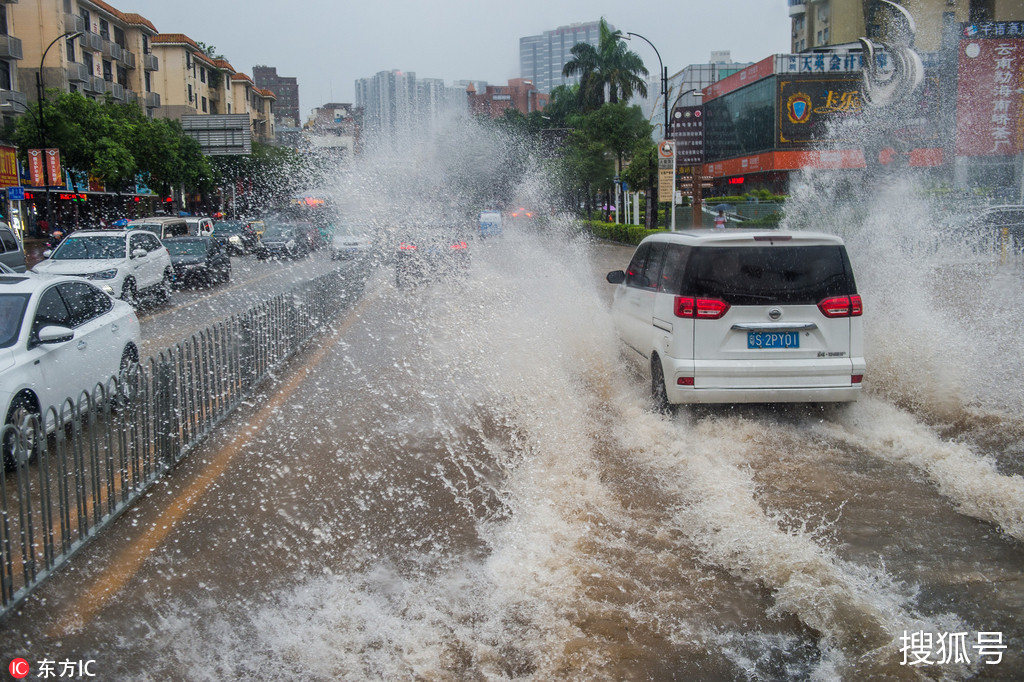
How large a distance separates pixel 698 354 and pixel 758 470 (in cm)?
121

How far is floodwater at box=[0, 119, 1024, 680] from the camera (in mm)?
3701

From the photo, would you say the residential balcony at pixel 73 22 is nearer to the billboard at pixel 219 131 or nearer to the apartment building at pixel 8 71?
the apartment building at pixel 8 71

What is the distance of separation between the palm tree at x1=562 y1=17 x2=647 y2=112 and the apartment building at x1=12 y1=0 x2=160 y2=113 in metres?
30.9

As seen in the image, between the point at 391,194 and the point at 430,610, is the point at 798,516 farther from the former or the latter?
the point at 391,194

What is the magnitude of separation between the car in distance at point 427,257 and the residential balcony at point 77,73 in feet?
119

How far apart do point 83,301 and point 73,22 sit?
175ft

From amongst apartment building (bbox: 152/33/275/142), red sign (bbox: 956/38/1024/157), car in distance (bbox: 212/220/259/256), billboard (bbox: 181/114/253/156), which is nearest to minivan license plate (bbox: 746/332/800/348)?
red sign (bbox: 956/38/1024/157)

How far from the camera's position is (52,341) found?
22.2 feet

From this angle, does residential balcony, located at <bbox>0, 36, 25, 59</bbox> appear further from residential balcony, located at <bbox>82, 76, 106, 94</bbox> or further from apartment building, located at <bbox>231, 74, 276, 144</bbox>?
apartment building, located at <bbox>231, 74, 276, 144</bbox>

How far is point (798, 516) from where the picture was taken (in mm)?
5176

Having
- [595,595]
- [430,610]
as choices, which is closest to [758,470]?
[595,595]

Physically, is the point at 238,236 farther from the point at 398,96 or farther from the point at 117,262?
the point at 398,96

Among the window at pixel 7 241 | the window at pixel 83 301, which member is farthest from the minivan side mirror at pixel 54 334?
the window at pixel 7 241

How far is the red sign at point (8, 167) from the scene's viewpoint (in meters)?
34.5
